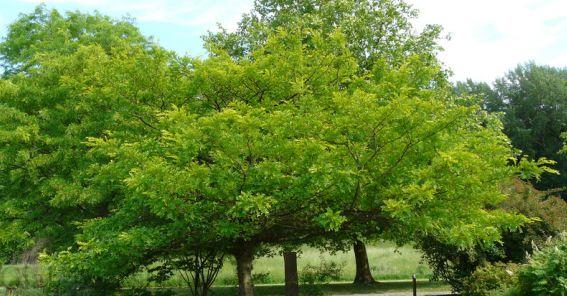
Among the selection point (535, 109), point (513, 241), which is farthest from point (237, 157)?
point (535, 109)

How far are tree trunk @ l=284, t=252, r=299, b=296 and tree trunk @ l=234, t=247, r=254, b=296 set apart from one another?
16.2 feet

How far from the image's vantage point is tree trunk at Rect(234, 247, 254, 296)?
14734mm

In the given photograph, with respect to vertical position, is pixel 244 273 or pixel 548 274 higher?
pixel 244 273

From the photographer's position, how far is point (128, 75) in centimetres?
1465

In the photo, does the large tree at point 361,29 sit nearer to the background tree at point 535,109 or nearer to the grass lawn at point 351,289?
the grass lawn at point 351,289

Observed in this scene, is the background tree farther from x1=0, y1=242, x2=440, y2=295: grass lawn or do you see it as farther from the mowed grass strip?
the mowed grass strip

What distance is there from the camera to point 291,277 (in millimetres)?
20203

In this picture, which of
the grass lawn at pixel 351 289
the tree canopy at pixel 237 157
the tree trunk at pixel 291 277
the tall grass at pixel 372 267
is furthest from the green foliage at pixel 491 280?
the tall grass at pixel 372 267

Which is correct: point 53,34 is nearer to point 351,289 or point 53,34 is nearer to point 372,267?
point 351,289

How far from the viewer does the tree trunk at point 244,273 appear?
580 inches

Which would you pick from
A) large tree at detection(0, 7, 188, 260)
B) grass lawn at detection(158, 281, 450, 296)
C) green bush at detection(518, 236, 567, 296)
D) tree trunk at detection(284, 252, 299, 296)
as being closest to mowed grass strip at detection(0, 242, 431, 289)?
grass lawn at detection(158, 281, 450, 296)

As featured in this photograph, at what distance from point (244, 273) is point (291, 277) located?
5.65 m

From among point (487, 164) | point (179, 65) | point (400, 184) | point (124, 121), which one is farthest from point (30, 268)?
point (487, 164)

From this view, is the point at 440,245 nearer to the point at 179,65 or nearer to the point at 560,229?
the point at 560,229
